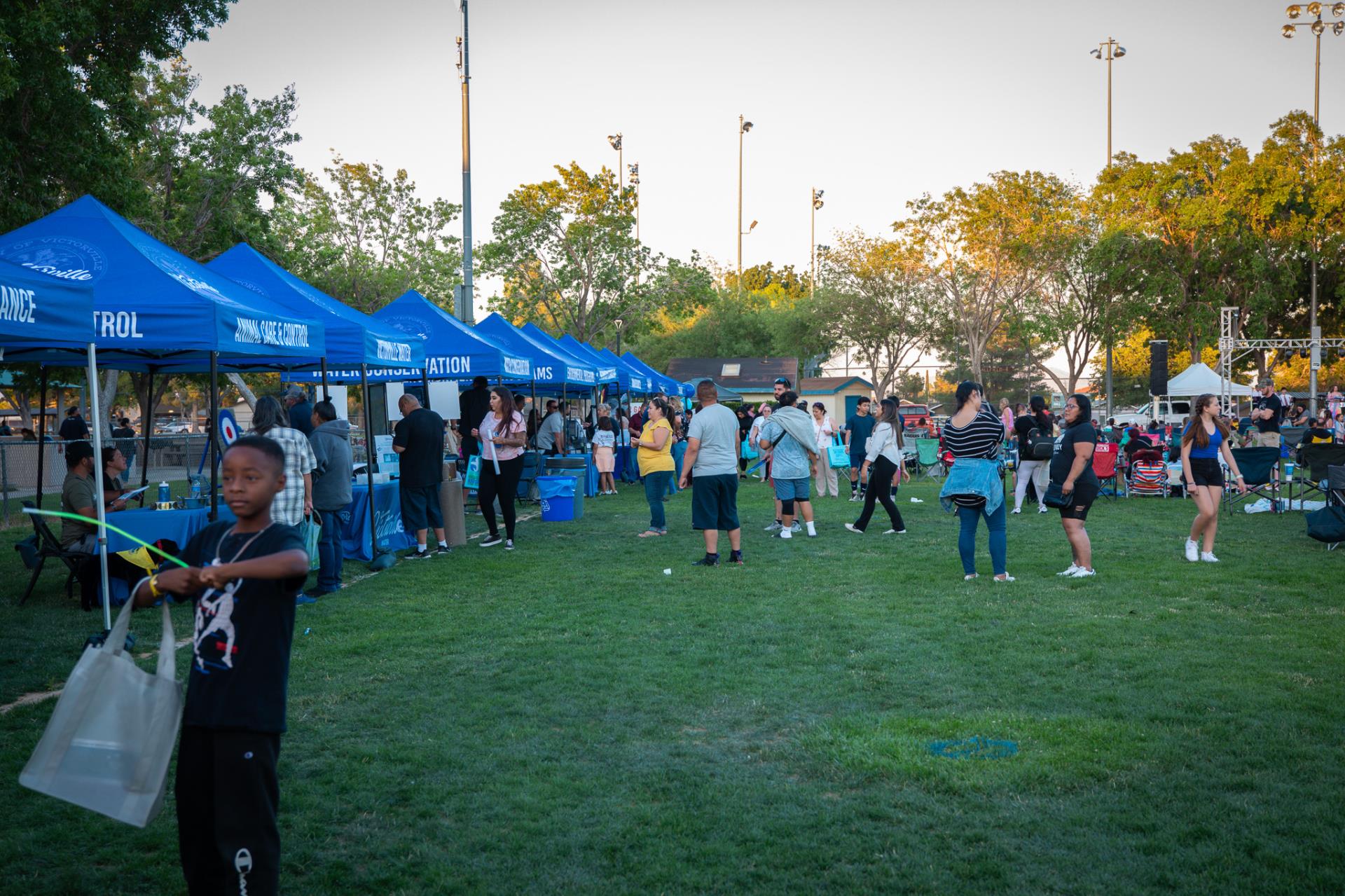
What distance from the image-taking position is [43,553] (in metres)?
8.72

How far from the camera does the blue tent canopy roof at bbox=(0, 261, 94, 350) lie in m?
5.52

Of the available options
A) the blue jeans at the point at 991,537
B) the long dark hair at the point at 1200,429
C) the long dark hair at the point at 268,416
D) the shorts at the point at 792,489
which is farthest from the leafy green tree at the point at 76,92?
the long dark hair at the point at 1200,429

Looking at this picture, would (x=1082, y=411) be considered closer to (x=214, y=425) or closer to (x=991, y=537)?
(x=991, y=537)

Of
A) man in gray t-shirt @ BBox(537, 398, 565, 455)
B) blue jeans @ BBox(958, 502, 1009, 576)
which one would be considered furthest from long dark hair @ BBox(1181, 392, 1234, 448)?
man in gray t-shirt @ BBox(537, 398, 565, 455)

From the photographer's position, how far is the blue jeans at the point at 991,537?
923 cm

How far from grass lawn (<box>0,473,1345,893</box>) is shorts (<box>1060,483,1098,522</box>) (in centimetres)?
67

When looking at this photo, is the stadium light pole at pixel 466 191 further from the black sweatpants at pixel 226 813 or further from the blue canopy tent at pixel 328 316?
the black sweatpants at pixel 226 813

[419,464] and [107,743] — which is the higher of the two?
[419,464]

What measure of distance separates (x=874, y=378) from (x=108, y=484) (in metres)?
44.0

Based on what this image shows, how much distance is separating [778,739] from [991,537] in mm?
4887

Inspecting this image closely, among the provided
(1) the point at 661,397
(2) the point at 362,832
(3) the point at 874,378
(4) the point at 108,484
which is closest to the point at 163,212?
(1) the point at 661,397

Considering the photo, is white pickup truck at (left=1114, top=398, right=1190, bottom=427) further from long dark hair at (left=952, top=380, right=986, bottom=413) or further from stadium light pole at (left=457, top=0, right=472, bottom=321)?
long dark hair at (left=952, top=380, right=986, bottom=413)

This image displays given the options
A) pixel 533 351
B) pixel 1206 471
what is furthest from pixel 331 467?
pixel 533 351

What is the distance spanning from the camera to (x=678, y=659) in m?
6.74
